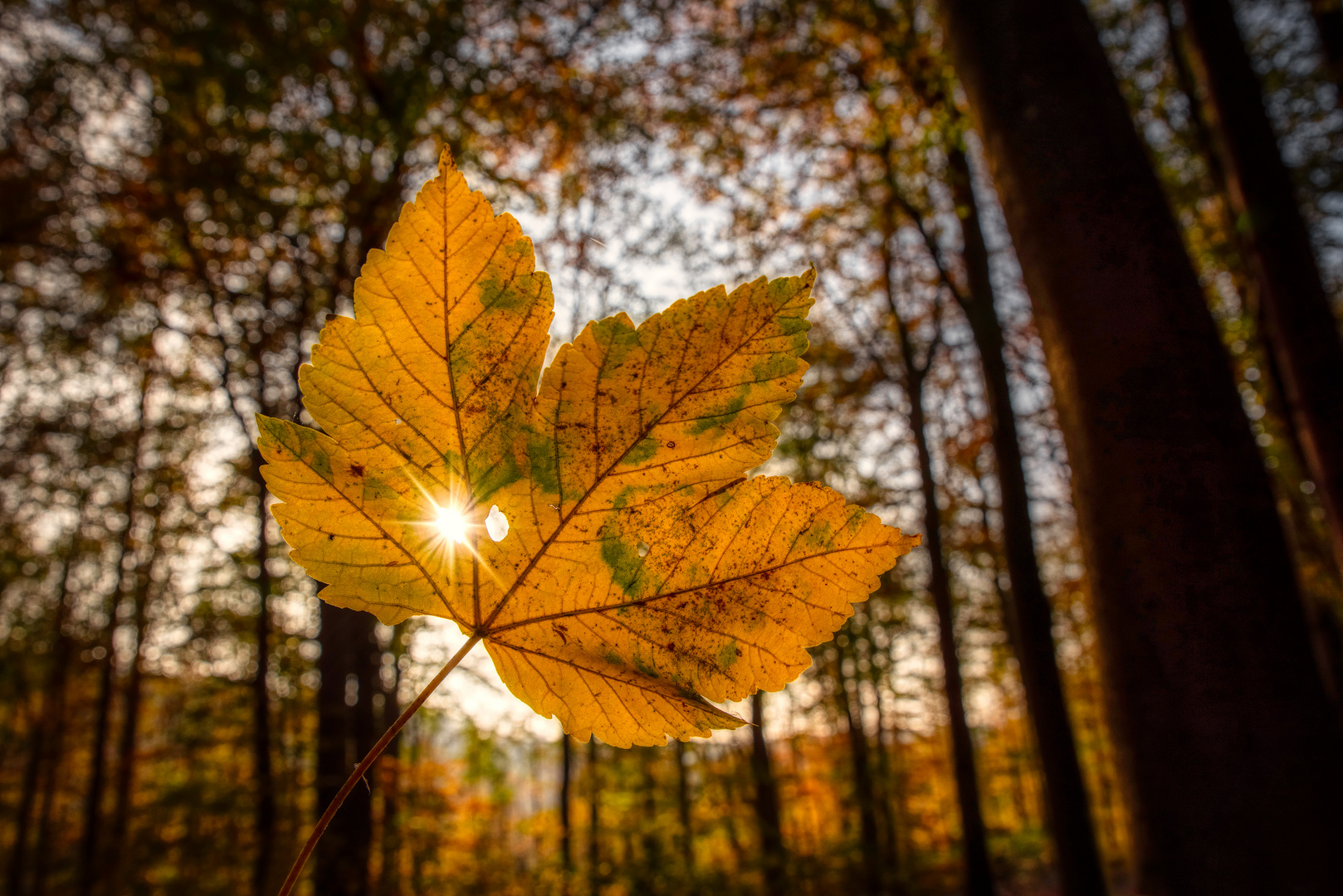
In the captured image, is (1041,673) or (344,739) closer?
(344,739)

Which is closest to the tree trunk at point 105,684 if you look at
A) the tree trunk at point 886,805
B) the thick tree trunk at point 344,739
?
the thick tree trunk at point 344,739

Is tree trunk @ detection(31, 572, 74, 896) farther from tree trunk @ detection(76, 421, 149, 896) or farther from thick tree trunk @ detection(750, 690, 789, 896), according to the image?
thick tree trunk @ detection(750, 690, 789, 896)

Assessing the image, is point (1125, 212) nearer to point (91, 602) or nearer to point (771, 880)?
point (771, 880)

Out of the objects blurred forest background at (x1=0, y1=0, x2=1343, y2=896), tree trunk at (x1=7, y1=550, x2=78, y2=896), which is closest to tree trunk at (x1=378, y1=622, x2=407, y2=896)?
blurred forest background at (x1=0, y1=0, x2=1343, y2=896)

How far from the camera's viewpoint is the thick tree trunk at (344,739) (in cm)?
553

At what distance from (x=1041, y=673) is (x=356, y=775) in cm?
706

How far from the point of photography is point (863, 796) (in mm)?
11586

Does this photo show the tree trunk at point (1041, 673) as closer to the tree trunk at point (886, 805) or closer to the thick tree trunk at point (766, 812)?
the thick tree trunk at point (766, 812)

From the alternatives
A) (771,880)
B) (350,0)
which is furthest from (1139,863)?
(771,880)

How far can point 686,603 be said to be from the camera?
607 mm

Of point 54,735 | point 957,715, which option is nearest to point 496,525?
point 957,715

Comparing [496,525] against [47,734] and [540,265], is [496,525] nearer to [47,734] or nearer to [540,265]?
[540,265]

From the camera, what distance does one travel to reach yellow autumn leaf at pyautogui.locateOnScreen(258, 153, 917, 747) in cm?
55

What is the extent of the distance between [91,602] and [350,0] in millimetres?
14063
